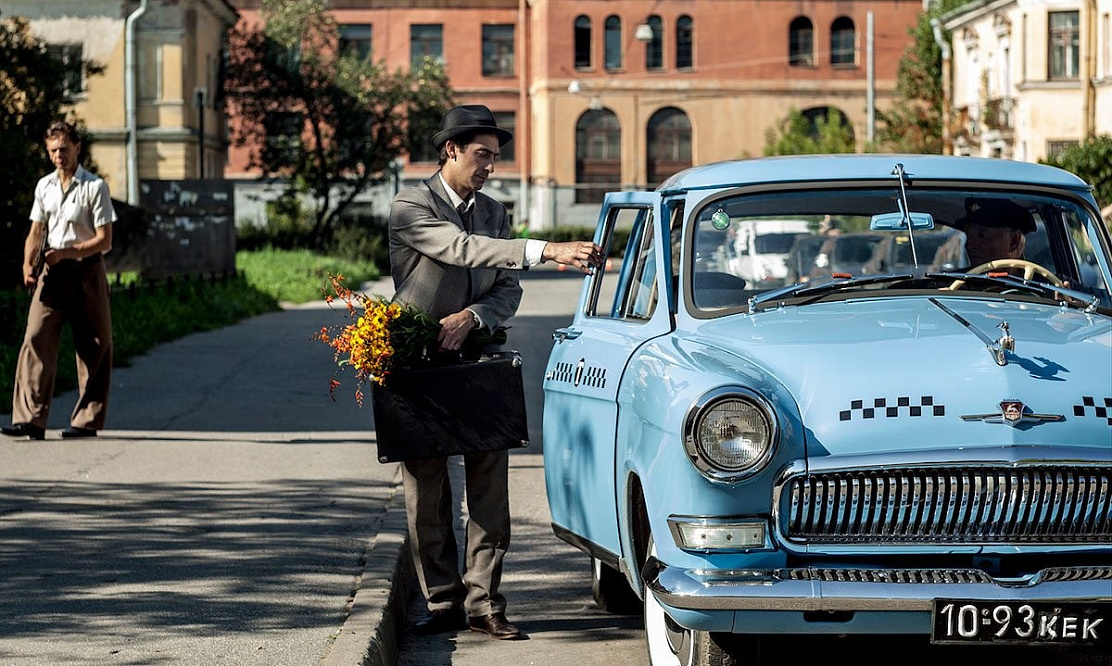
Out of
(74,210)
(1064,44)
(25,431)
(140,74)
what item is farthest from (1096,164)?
(25,431)

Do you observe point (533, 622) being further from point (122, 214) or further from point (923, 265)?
point (122, 214)

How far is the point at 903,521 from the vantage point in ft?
16.8

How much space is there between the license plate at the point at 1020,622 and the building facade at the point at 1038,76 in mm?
41399

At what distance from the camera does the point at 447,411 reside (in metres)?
6.73

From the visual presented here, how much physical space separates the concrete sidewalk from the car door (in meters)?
0.85

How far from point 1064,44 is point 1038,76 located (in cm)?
137

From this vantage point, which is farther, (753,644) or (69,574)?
(69,574)

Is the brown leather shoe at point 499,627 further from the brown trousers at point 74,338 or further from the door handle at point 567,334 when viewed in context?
the brown trousers at point 74,338

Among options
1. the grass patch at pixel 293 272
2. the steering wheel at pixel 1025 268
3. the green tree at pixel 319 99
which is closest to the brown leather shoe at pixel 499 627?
the steering wheel at pixel 1025 268

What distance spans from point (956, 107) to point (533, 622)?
188 feet

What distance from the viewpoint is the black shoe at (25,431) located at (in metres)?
11.7

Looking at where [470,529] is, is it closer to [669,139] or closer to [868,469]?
[868,469]

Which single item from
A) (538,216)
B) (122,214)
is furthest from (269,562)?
(538,216)

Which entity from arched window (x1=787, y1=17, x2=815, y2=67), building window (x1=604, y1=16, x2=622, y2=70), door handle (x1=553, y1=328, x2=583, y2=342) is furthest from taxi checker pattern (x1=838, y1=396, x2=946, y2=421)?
arched window (x1=787, y1=17, x2=815, y2=67)
